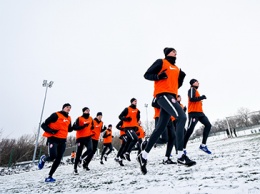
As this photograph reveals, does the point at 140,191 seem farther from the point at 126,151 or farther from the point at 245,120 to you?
the point at 245,120

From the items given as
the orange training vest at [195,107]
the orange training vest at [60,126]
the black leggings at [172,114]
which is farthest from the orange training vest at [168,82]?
the orange training vest at [60,126]

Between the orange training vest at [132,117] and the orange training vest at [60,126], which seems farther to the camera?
the orange training vest at [132,117]

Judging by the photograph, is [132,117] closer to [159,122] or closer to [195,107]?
[195,107]

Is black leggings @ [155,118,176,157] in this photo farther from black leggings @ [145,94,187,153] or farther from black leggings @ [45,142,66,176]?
black leggings @ [45,142,66,176]

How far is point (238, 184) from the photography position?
1.68 m

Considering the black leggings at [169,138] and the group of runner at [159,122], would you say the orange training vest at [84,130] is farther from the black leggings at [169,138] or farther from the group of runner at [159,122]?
the black leggings at [169,138]

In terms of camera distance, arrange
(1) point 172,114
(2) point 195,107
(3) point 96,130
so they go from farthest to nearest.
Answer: (3) point 96,130
(2) point 195,107
(1) point 172,114

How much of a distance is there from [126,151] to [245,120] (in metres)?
79.2

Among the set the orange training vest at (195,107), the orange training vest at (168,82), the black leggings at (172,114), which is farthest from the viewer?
the orange training vest at (195,107)

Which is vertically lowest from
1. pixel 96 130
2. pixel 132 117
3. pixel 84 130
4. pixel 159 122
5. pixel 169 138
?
pixel 169 138

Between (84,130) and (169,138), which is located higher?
(84,130)

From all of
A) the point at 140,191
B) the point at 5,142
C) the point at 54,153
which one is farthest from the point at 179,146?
the point at 5,142

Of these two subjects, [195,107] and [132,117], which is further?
[132,117]

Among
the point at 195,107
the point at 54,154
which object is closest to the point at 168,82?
the point at 195,107
